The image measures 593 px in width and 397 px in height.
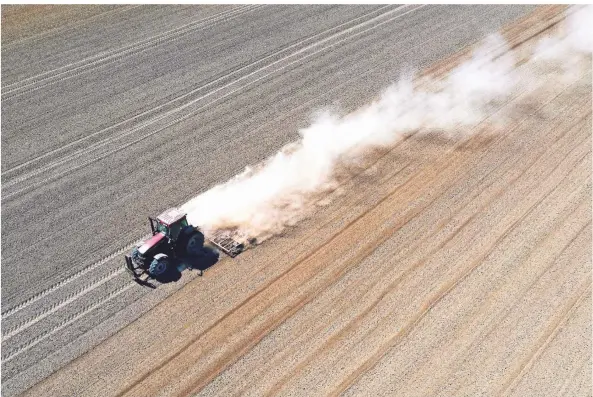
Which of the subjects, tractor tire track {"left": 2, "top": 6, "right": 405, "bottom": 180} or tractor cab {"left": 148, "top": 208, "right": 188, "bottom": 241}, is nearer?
tractor cab {"left": 148, "top": 208, "right": 188, "bottom": 241}

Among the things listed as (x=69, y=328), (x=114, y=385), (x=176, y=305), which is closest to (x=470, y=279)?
(x=176, y=305)

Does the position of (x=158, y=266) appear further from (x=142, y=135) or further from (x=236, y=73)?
(x=236, y=73)

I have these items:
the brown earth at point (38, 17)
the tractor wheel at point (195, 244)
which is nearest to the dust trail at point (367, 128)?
the tractor wheel at point (195, 244)

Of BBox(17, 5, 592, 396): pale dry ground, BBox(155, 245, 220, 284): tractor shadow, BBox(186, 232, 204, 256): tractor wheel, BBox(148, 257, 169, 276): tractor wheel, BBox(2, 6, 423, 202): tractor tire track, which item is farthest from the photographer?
BBox(2, 6, 423, 202): tractor tire track

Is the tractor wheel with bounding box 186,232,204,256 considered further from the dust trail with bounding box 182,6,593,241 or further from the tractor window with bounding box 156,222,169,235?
the dust trail with bounding box 182,6,593,241

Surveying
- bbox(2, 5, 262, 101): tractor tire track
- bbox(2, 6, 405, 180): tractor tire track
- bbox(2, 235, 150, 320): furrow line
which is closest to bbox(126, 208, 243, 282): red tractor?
bbox(2, 235, 150, 320): furrow line
